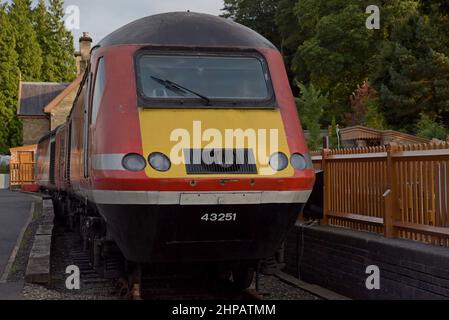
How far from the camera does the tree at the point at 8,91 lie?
186 feet

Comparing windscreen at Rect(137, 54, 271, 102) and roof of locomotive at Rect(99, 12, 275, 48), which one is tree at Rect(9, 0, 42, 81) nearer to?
roof of locomotive at Rect(99, 12, 275, 48)

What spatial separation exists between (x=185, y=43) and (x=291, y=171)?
74.4 inches

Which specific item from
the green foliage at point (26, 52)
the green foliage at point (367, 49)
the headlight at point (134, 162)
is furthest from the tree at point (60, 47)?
the headlight at point (134, 162)

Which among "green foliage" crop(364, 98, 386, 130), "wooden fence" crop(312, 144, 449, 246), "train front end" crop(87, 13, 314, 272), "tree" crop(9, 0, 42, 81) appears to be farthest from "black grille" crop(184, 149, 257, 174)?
"tree" crop(9, 0, 42, 81)

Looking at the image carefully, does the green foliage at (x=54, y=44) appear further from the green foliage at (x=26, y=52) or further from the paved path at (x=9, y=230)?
the paved path at (x=9, y=230)

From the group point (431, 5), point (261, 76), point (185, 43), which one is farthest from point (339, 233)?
point (431, 5)

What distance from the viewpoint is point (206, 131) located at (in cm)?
656

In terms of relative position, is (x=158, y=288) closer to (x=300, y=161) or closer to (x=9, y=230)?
(x=300, y=161)

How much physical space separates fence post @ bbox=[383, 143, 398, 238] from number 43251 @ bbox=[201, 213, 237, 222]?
224 centimetres

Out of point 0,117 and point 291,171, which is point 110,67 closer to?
point 291,171

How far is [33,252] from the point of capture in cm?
981

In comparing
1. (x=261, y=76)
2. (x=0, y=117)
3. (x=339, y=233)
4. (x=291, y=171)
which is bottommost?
(x=339, y=233)

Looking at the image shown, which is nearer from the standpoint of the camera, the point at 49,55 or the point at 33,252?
the point at 33,252

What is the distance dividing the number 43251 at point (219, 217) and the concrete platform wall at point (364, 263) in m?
1.91
